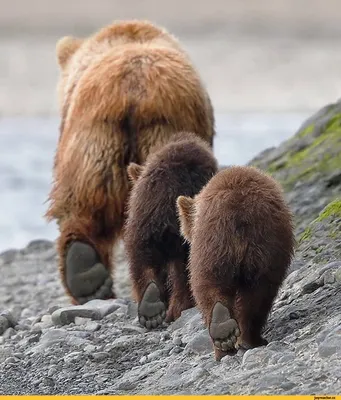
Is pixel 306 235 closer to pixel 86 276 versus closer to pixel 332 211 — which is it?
pixel 332 211

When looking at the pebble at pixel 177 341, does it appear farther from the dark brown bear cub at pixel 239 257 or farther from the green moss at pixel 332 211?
the green moss at pixel 332 211

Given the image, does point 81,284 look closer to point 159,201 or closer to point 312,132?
point 159,201

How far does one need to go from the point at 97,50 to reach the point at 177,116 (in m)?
1.37

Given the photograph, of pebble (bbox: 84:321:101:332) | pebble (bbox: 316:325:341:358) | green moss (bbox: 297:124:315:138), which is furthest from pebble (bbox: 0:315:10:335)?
green moss (bbox: 297:124:315:138)

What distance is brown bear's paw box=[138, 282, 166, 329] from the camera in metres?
7.18

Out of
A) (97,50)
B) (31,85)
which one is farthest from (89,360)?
(31,85)

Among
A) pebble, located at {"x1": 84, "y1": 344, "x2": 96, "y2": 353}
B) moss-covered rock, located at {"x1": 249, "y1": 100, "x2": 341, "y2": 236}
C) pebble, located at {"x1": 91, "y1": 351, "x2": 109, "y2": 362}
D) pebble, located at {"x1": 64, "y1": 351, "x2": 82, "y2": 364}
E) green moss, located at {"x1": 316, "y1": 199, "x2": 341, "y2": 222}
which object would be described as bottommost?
pebble, located at {"x1": 91, "y1": 351, "x2": 109, "y2": 362}

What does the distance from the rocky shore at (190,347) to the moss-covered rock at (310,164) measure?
1.2 inches

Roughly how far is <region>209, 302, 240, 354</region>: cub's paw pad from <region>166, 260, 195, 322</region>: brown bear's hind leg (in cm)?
130

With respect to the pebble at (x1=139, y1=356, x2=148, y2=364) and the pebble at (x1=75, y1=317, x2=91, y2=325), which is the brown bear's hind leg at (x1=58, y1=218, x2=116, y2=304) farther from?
the pebble at (x1=139, y1=356, x2=148, y2=364)

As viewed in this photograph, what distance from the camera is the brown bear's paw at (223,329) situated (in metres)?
5.95

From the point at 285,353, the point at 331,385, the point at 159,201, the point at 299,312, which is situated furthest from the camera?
the point at 159,201

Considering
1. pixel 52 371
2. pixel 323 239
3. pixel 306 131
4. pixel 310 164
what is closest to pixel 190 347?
pixel 52 371

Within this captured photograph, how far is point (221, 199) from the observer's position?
20.4ft
